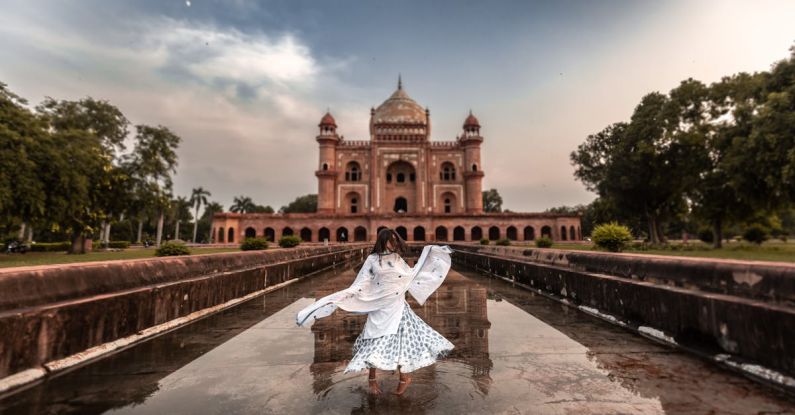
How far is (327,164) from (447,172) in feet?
50.2

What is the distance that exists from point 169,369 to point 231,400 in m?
0.99

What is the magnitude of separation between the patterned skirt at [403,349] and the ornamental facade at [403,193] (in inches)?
1498

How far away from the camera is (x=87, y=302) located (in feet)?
11.6

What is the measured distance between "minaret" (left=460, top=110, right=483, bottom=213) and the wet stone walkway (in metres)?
44.6

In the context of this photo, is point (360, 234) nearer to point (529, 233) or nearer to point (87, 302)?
point (529, 233)

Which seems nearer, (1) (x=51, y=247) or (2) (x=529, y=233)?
(1) (x=51, y=247)

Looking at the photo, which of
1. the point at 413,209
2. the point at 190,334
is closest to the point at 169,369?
the point at 190,334

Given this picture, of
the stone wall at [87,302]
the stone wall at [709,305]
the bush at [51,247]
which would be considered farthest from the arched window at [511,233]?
the stone wall at [87,302]

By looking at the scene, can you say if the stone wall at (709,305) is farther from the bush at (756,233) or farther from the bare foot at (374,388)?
the bush at (756,233)

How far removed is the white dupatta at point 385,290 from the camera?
9.68 ft

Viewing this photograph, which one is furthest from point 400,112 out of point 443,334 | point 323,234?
point 443,334

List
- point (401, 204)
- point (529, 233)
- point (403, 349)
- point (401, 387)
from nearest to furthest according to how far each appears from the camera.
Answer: point (401, 387) → point (403, 349) → point (529, 233) → point (401, 204)

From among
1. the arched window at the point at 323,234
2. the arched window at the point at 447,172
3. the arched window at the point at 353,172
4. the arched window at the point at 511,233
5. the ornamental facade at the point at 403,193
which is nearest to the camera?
the ornamental facade at the point at 403,193

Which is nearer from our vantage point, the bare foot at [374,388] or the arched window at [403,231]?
the bare foot at [374,388]
